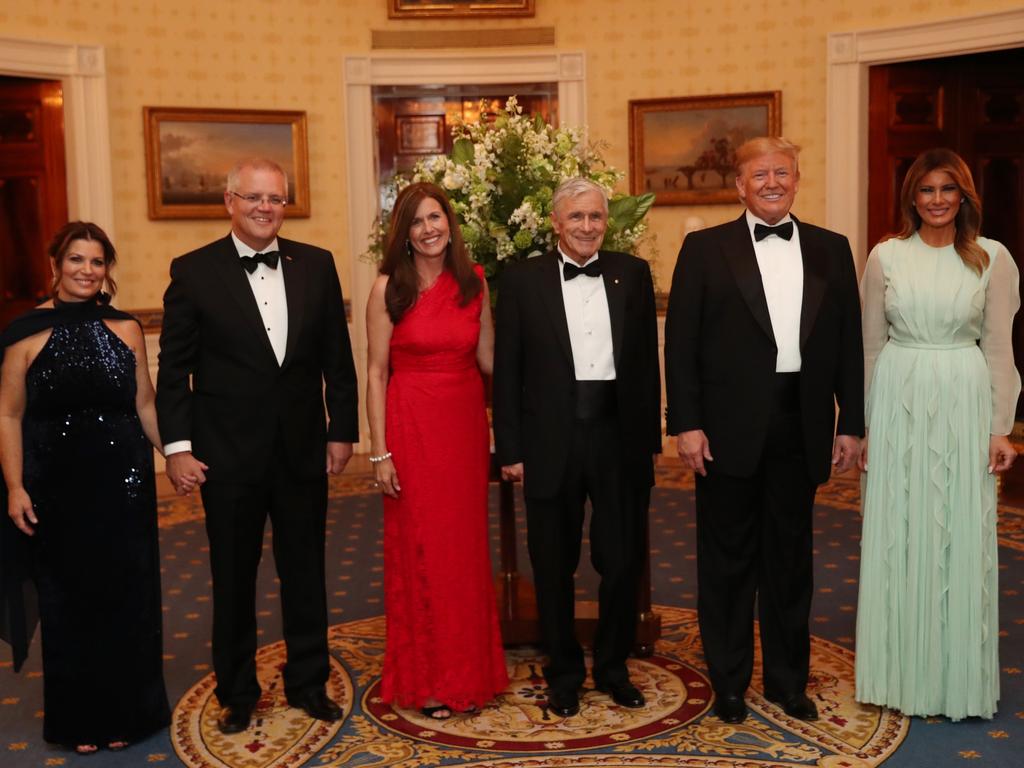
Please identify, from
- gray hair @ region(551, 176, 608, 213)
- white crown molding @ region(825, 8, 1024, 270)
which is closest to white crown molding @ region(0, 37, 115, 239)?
white crown molding @ region(825, 8, 1024, 270)

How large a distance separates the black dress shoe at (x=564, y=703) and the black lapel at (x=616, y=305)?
3.98 ft

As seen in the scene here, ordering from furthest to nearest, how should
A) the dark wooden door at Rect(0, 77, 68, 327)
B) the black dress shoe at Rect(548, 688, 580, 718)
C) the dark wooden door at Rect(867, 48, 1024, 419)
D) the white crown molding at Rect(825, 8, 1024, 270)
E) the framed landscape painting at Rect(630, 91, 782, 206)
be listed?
the framed landscape painting at Rect(630, 91, 782, 206) < the dark wooden door at Rect(867, 48, 1024, 419) < the dark wooden door at Rect(0, 77, 68, 327) < the white crown molding at Rect(825, 8, 1024, 270) < the black dress shoe at Rect(548, 688, 580, 718)

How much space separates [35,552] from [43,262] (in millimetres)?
5418

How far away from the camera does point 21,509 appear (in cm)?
409

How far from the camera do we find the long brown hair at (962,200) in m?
4.09

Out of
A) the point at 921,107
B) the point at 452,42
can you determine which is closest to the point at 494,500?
the point at 452,42

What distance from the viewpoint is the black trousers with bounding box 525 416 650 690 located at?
4.21 metres

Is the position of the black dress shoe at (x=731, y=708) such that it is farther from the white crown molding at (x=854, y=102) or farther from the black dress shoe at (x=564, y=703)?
the white crown molding at (x=854, y=102)

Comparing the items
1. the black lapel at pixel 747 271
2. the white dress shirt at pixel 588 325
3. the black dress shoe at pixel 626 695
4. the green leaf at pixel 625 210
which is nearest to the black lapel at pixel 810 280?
the black lapel at pixel 747 271

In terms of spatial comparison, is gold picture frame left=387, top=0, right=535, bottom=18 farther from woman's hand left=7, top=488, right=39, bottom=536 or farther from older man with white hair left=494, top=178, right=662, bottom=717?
woman's hand left=7, top=488, right=39, bottom=536

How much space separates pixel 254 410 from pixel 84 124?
541 cm

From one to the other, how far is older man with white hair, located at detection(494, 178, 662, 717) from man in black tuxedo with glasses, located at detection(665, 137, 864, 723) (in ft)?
0.49

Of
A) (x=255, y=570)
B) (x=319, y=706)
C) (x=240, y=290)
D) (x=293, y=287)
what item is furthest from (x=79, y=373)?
(x=319, y=706)

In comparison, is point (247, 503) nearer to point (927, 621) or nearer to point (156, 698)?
point (156, 698)
